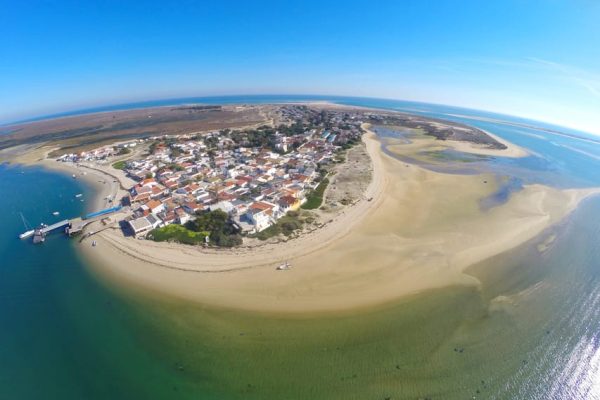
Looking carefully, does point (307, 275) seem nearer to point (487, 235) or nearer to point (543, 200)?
point (487, 235)

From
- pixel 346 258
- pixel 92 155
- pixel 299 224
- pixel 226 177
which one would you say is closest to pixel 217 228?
pixel 299 224

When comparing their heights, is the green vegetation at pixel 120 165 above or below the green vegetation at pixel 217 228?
above

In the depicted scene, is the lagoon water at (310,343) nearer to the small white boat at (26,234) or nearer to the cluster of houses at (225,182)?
the small white boat at (26,234)

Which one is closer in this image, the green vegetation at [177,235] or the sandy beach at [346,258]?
the sandy beach at [346,258]

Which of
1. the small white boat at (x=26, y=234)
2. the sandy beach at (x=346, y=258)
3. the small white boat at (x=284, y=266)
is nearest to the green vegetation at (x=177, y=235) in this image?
the sandy beach at (x=346, y=258)

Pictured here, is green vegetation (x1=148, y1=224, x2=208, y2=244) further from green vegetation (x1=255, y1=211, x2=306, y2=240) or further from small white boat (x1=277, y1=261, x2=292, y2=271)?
small white boat (x1=277, y1=261, x2=292, y2=271)

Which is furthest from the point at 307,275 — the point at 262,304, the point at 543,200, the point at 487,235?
the point at 543,200

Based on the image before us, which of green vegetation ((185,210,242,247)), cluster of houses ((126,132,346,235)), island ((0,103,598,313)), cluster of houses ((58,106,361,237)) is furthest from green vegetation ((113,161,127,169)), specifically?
green vegetation ((185,210,242,247))
